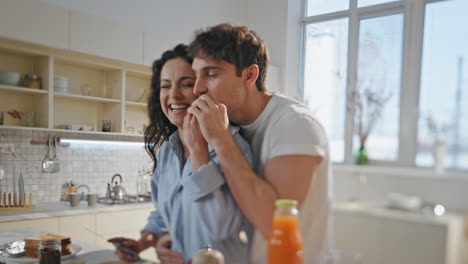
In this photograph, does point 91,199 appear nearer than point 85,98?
Yes

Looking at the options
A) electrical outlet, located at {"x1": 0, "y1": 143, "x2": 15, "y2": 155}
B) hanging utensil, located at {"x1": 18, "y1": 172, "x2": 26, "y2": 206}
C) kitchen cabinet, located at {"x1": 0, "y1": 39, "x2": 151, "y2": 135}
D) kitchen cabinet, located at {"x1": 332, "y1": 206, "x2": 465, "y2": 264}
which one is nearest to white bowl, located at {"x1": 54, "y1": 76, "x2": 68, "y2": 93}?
kitchen cabinet, located at {"x1": 0, "y1": 39, "x2": 151, "y2": 135}

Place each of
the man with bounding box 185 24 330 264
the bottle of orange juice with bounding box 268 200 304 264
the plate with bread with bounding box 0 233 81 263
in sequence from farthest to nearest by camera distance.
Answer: the plate with bread with bounding box 0 233 81 263, the man with bounding box 185 24 330 264, the bottle of orange juice with bounding box 268 200 304 264

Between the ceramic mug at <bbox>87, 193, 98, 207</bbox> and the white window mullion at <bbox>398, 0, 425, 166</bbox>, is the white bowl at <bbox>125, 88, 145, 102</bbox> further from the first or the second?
the white window mullion at <bbox>398, 0, 425, 166</bbox>

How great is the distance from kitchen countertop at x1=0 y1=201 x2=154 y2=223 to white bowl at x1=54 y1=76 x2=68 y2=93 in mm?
589

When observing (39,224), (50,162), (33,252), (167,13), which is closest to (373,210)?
(33,252)

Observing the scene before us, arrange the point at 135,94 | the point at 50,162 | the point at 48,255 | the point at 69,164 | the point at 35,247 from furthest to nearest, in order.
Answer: the point at 135,94
the point at 69,164
the point at 50,162
the point at 35,247
the point at 48,255

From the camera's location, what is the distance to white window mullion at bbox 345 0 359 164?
32.7 inches

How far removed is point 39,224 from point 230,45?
4.85 ft

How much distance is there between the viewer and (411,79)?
81 centimetres

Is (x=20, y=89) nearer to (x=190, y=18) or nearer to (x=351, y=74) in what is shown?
(x=190, y=18)

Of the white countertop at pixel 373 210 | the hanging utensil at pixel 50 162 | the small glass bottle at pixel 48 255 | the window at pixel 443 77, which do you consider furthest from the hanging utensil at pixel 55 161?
the window at pixel 443 77

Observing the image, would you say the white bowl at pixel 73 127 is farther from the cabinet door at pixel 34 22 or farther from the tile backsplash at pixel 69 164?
the cabinet door at pixel 34 22

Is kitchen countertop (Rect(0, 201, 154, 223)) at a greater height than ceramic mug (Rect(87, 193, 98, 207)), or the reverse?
ceramic mug (Rect(87, 193, 98, 207))

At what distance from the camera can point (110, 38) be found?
84.8 inches
